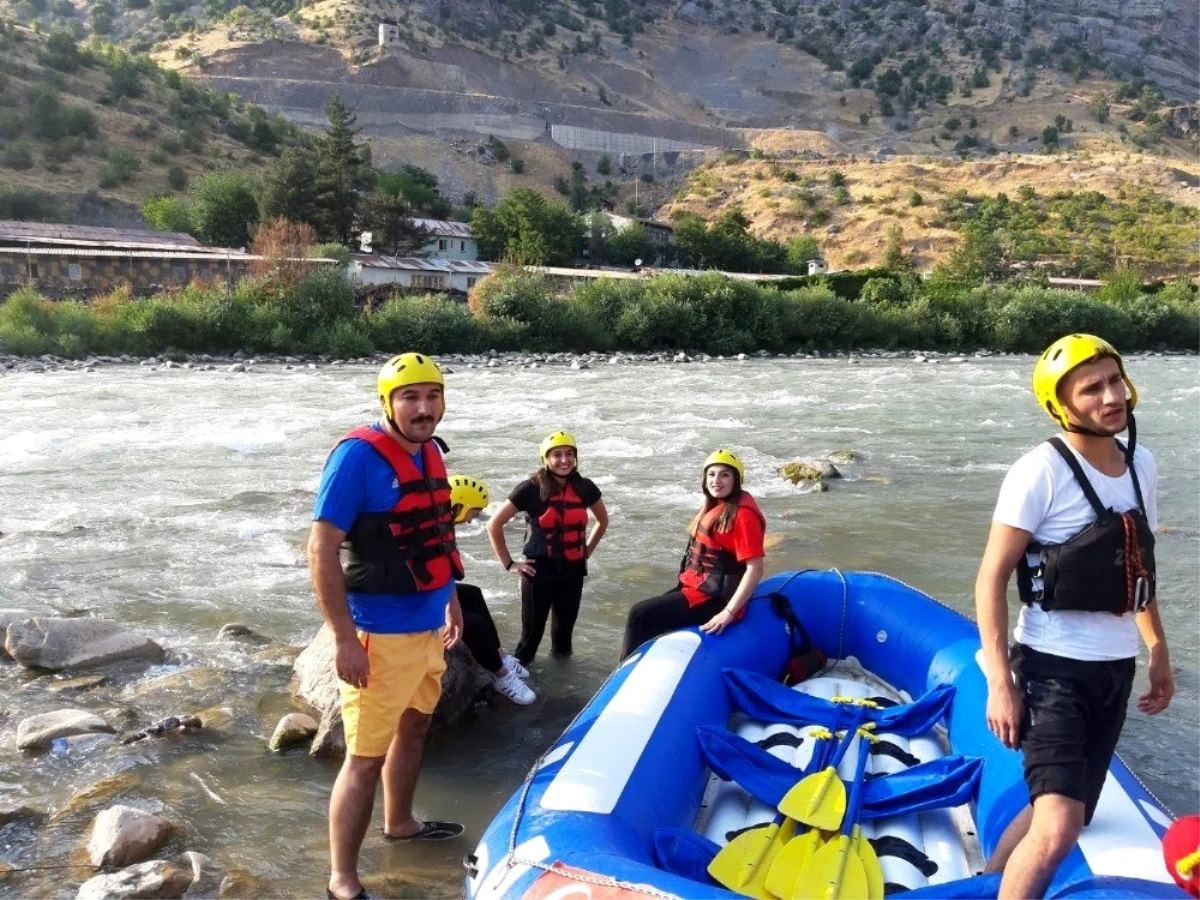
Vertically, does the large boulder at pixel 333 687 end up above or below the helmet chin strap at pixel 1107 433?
below

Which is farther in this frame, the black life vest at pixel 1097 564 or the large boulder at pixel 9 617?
the large boulder at pixel 9 617

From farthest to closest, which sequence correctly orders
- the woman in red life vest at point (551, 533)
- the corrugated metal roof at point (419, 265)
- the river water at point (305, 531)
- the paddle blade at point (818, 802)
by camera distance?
the corrugated metal roof at point (419, 265) → the woman in red life vest at point (551, 533) → the river water at point (305, 531) → the paddle blade at point (818, 802)

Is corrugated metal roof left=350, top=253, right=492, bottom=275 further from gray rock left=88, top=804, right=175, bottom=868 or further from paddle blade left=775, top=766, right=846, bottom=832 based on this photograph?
paddle blade left=775, top=766, right=846, bottom=832

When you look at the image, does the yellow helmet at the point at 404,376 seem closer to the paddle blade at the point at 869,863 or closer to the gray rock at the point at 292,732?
the paddle blade at the point at 869,863

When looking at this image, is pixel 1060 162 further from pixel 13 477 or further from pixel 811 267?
pixel 13 477

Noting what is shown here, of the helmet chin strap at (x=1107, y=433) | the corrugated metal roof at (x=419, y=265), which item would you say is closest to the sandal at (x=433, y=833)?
the helmet chin strap at (x=1107, y=433)

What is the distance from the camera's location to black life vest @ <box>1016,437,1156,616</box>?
2387mm

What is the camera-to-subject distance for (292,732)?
179 inches

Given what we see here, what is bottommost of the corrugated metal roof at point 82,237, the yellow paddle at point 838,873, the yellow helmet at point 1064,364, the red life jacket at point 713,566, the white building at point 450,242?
the yellow paddle at point 838,873

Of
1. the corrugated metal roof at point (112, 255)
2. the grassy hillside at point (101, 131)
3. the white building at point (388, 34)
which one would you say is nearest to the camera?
the corrugated metal roof at point (112, 255)

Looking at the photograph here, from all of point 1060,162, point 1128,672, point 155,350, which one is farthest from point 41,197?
point 1060,162

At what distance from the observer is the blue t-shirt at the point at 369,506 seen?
118 inches

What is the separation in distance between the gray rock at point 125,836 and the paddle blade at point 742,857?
2.01 metres

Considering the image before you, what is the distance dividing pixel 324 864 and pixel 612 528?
18.0 ft
